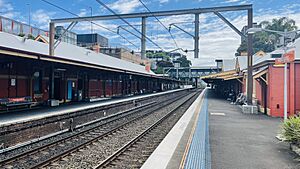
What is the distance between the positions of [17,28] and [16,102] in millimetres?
17076

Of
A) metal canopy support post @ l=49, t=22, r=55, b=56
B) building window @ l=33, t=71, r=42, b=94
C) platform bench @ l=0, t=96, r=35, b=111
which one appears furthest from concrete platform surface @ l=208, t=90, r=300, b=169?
building window @ l=33, t=71, r=42, b=94

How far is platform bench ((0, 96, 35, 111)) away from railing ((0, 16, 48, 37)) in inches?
478

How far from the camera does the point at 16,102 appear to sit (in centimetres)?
1445

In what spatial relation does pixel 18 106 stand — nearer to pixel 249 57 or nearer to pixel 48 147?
pixel 48 147

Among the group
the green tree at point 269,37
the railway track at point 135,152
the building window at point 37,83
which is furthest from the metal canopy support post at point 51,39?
the green tree at point 269,37

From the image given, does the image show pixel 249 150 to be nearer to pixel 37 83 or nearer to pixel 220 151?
pixel 220 151

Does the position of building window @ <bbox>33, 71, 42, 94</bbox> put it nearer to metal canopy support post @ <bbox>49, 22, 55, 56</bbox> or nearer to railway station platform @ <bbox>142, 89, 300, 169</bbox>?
metal canopy support post @ <bbox>49, 22, 55, 56</bbox>

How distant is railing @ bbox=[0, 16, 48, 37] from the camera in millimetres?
25566

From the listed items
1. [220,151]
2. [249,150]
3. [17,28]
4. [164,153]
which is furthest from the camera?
[17,28]

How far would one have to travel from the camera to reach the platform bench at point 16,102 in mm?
13609

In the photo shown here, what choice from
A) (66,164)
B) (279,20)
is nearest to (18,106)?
Result: (66,164)

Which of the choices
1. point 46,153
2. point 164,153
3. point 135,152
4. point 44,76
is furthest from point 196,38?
point 44,76

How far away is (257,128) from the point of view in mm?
11711

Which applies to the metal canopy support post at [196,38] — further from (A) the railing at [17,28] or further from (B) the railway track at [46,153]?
(A) the railing at [17,28]
